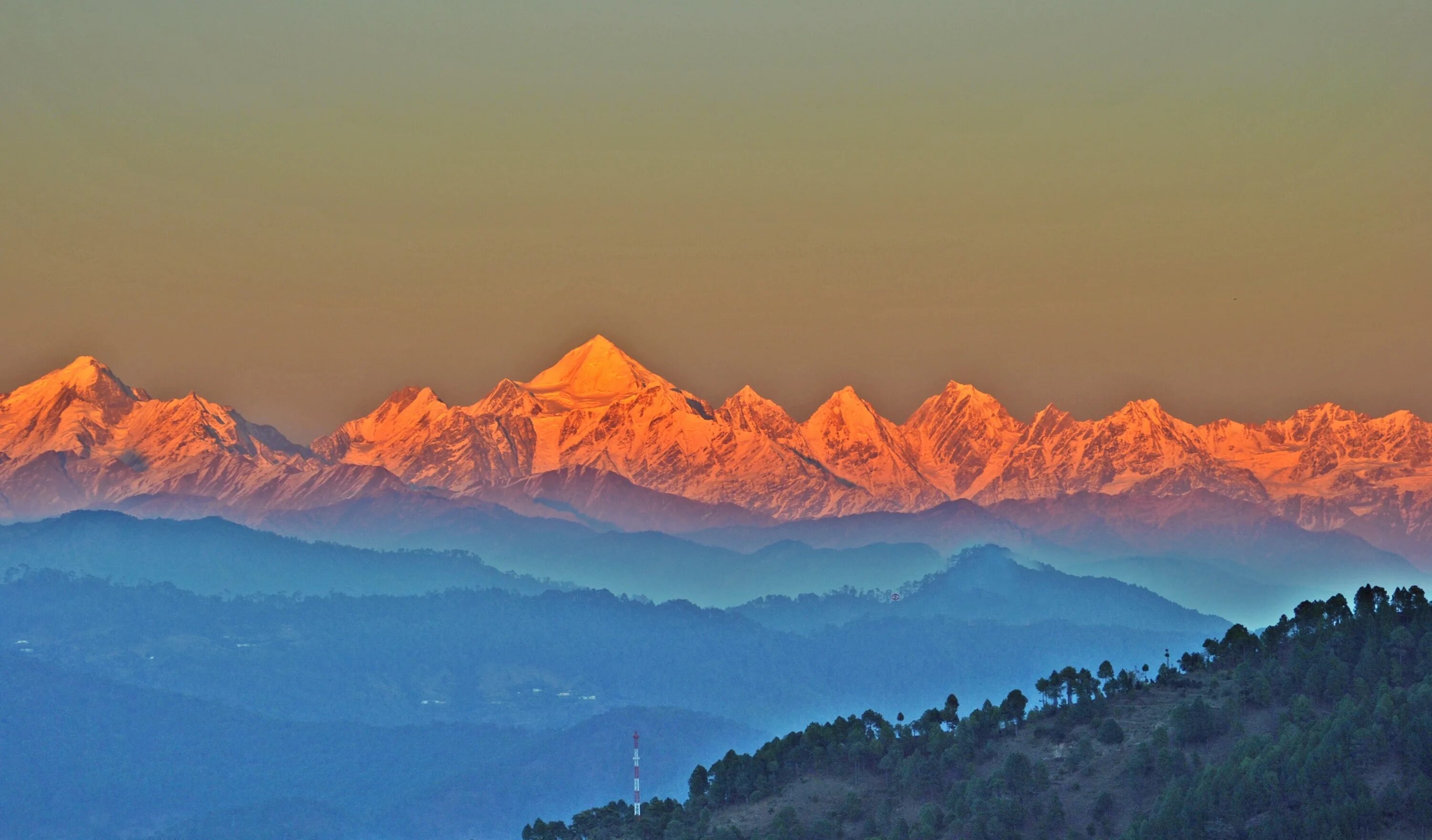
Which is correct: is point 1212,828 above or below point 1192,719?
below

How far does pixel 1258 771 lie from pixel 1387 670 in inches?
1204

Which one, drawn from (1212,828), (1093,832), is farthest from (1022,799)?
(1212,828)

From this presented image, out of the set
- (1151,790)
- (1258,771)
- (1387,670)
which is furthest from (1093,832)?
(1387,670)

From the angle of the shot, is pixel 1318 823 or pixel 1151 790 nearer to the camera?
pixel 1318 823

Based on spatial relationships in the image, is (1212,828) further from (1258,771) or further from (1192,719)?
(1192,719)

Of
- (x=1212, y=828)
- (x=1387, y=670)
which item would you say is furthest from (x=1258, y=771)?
(x=1387, y=670)

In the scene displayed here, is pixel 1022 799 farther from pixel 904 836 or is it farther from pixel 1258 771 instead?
pixel 1258 771

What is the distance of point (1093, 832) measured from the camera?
621 ft

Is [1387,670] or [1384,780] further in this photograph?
[1387,670]

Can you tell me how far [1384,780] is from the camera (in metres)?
174

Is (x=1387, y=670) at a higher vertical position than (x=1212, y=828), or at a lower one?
higher

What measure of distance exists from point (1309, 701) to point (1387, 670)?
7.98 metres

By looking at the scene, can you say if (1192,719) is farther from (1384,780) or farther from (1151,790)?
(1384,780)

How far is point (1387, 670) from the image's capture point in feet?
656
